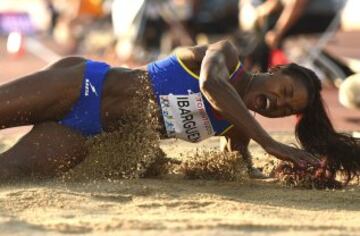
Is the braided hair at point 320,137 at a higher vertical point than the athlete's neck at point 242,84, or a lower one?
lower

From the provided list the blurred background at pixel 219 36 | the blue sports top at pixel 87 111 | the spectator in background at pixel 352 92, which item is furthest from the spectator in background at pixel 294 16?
the blue sports top at pixel 87 111

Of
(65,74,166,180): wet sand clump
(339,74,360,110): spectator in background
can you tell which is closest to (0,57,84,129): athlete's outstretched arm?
(65,74,166,180): wet sand clump

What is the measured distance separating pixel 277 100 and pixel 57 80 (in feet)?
4.01

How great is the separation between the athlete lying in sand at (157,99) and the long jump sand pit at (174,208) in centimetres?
20

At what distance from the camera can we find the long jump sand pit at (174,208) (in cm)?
381

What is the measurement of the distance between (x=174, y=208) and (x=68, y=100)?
1.23 metres

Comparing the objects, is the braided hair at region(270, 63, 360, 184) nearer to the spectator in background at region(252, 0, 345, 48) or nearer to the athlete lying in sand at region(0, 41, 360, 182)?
the athlete lying in sand at region(0, 41, 360, 182)

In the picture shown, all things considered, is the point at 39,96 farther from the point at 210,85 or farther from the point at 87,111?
the point at 210,85

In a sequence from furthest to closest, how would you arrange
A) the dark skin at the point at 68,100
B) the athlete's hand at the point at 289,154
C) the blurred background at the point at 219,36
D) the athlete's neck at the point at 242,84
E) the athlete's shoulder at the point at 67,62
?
the blurred background at the point at 219,36
the athlete's shoulder at the point at 67,62
the athlete's neck at the point at 242,84
the dark skin at the point at 68,100
the athlete's hand at the point at 289,154

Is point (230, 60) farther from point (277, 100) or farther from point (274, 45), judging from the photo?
point (274, 45)

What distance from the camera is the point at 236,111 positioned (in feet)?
16.0

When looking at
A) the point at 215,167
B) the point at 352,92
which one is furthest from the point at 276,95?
the point at 352,92

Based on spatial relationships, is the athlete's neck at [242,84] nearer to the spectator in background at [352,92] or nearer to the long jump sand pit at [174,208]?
the long jump sand pit at [174,208]

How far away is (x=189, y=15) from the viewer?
13383 mm
